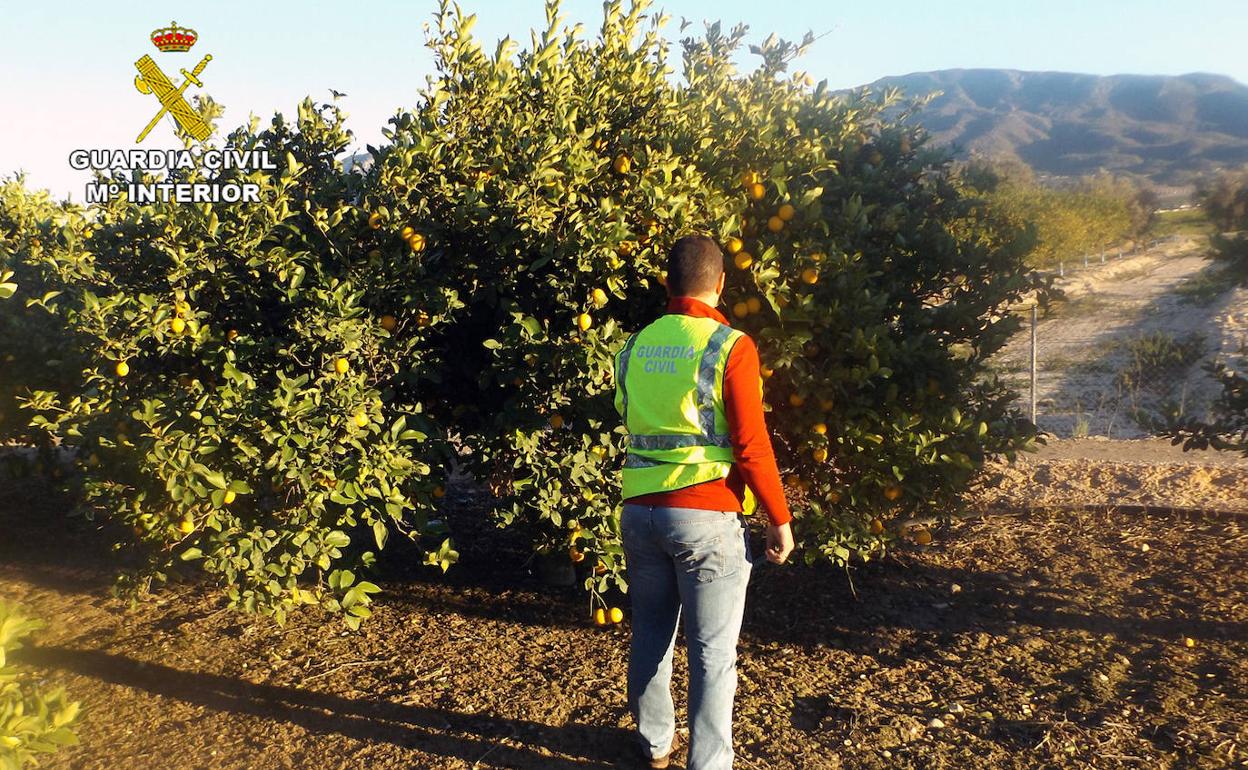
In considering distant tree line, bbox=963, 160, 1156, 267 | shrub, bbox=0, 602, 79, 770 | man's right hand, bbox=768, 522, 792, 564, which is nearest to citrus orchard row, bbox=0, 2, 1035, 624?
man's right hand, bbox=768, 522, 792, 564

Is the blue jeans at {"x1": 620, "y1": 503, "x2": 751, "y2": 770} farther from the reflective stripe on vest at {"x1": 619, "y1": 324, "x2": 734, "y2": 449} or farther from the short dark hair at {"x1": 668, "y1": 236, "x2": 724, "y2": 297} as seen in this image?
the short dark hair at {"x1": 668, "y1": 236, "x2": 724, "y2": 297}

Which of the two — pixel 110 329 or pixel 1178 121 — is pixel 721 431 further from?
pixel 1178 121

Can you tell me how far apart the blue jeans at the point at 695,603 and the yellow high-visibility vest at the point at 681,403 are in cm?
13

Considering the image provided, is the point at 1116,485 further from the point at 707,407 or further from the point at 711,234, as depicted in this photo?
the point at 707,407

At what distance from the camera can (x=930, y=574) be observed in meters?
5.18

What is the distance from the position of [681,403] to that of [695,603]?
2.19ft

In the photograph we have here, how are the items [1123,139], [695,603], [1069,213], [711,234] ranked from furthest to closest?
[1123,139] → [1069,213] → [711,234] → [695,603]

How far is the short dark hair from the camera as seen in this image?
2904 mm

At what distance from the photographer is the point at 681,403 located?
281 centimetres

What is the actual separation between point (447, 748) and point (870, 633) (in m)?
2.22

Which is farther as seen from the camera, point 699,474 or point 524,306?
point 524,306

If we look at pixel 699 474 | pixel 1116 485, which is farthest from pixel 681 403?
pixel 1116 485

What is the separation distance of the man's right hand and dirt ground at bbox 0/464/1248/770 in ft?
3.36

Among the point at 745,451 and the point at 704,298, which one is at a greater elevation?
the point at 704,298
